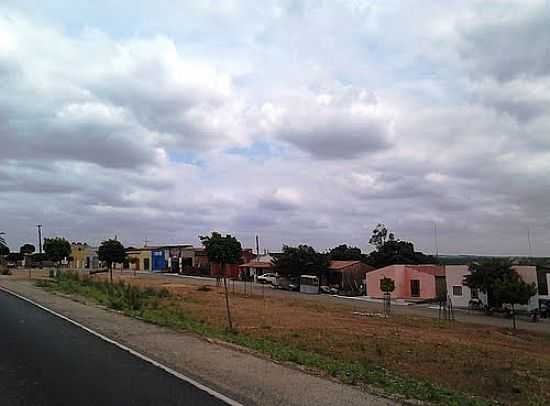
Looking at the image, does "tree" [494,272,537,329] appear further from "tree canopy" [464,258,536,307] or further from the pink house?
the pink house

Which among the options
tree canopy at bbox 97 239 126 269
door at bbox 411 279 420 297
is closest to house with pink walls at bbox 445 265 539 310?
door at bbox 411 279 420 297

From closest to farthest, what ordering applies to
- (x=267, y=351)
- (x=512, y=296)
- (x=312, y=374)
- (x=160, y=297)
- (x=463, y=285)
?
(x=312, y=374) < (x=267, y=351) < (x=160, y=297) < (x=512, y=296) < (x=463, y=285)

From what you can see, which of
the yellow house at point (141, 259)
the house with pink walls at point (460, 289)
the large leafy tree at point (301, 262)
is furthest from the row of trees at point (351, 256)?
the yellow house at point (141, 259)

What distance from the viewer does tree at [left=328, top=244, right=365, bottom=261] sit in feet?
316

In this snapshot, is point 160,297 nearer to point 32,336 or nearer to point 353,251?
point 32,336

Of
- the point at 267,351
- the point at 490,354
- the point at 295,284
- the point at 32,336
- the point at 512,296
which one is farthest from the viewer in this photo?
the point at 295,284

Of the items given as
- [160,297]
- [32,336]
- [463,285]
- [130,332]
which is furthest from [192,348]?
[463,285]

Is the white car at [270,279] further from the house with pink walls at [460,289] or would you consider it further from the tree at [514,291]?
the tree at [514,291]

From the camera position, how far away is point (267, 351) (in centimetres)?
1337

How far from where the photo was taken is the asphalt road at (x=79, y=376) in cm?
792

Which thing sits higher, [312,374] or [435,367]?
[312,374]

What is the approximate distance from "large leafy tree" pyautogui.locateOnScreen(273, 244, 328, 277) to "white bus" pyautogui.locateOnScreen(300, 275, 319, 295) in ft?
5.47

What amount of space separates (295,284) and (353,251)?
30988 mm

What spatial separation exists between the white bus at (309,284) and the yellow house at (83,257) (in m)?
64.5
